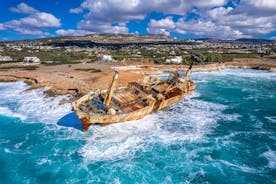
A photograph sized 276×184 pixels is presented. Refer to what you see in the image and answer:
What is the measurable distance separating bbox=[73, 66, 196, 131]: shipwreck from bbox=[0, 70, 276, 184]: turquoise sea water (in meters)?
1.45

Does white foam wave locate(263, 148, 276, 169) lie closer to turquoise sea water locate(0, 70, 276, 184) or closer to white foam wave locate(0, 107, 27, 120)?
turquoise sea water locate(0, 70, 276, 184)

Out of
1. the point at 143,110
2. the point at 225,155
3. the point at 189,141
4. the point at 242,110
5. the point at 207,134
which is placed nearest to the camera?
the point at 225,155

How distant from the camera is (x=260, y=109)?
103 feet

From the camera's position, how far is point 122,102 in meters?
26.4

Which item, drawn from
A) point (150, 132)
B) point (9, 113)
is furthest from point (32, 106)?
point (150, 132)

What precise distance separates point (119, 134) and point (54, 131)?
684 centimetres

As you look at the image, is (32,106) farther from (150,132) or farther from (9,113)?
(150,132)

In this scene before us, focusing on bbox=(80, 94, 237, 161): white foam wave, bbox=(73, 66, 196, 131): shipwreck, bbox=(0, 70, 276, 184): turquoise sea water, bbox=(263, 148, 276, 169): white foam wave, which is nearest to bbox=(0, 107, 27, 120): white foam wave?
bbox=(0, 70, 276, 184): turquoise sea water

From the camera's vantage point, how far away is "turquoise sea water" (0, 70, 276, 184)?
1670cm

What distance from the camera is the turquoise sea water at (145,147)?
16703 millimetres

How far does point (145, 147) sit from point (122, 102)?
25.0 ft

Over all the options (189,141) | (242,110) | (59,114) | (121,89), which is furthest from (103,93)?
(242,110)

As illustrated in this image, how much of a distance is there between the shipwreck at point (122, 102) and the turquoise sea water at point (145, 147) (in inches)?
56.9

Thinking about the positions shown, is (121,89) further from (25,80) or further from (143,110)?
(25,80)
